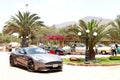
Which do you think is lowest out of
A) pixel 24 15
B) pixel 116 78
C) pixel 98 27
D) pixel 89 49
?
pixel 116 78

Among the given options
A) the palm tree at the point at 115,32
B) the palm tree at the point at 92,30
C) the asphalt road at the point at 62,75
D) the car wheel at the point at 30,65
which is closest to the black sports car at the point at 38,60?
the car wheel at the point at 30,65

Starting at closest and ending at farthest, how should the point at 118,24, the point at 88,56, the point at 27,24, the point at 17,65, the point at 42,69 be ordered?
the point at 42,69
the point at 17,65
the point at 88,56
the point at 118,24
the point at 27,24

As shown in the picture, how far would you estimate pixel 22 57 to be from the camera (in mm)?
16594

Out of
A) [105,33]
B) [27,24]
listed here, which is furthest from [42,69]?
[27,24]

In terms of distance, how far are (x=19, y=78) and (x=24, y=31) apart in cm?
3176

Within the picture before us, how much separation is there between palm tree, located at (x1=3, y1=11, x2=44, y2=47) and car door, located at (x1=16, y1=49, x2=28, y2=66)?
26467 millimetres

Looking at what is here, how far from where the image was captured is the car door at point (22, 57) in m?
16.2

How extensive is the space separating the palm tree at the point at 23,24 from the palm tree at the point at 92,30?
70.0ft

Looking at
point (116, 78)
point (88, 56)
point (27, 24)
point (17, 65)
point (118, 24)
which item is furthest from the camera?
point (27, 24)

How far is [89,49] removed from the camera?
2366 centimetres

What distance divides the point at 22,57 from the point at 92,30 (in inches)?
336

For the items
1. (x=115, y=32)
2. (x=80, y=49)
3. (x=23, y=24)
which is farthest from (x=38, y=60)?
(x=23, y=24)

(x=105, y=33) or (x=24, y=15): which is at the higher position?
(x=24, y=15)

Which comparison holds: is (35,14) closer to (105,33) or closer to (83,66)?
(105,33)
